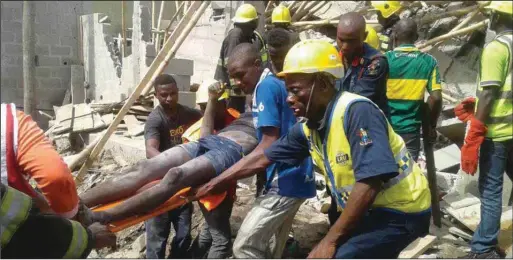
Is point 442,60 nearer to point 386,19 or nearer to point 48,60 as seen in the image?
point 386,19

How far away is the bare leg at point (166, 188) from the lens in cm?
326

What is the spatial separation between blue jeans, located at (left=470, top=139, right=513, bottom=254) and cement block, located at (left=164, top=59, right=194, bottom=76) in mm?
4148

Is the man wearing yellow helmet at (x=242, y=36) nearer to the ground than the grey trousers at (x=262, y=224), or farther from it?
farther from it

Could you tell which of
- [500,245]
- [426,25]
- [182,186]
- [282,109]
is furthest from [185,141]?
[426,25]

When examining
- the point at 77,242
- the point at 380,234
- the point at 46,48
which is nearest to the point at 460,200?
the point at 380,234

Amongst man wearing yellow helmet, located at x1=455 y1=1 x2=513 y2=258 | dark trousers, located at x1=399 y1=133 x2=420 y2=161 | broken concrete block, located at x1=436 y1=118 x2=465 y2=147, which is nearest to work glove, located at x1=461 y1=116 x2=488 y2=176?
man wearing yellow helmet, located at x1=455 y1=1 x2=513 y2=258

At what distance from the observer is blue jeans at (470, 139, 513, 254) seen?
407cm

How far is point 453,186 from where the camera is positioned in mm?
5629

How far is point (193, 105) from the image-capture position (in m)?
7.00

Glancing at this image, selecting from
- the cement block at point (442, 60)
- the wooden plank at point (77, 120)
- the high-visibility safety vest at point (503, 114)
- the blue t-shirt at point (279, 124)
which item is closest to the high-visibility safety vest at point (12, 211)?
the blue t-shirt at point (279, 124)

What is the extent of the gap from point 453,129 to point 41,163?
541 cm

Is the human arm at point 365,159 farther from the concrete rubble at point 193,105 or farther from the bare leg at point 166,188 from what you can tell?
the concrete rubble at point 193,105

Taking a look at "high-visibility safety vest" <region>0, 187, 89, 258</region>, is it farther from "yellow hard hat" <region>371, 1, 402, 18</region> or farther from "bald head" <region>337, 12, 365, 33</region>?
"yellow hard hat" <region>371, 1, 402, 18</region>

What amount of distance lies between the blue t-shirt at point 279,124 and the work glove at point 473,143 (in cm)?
135
